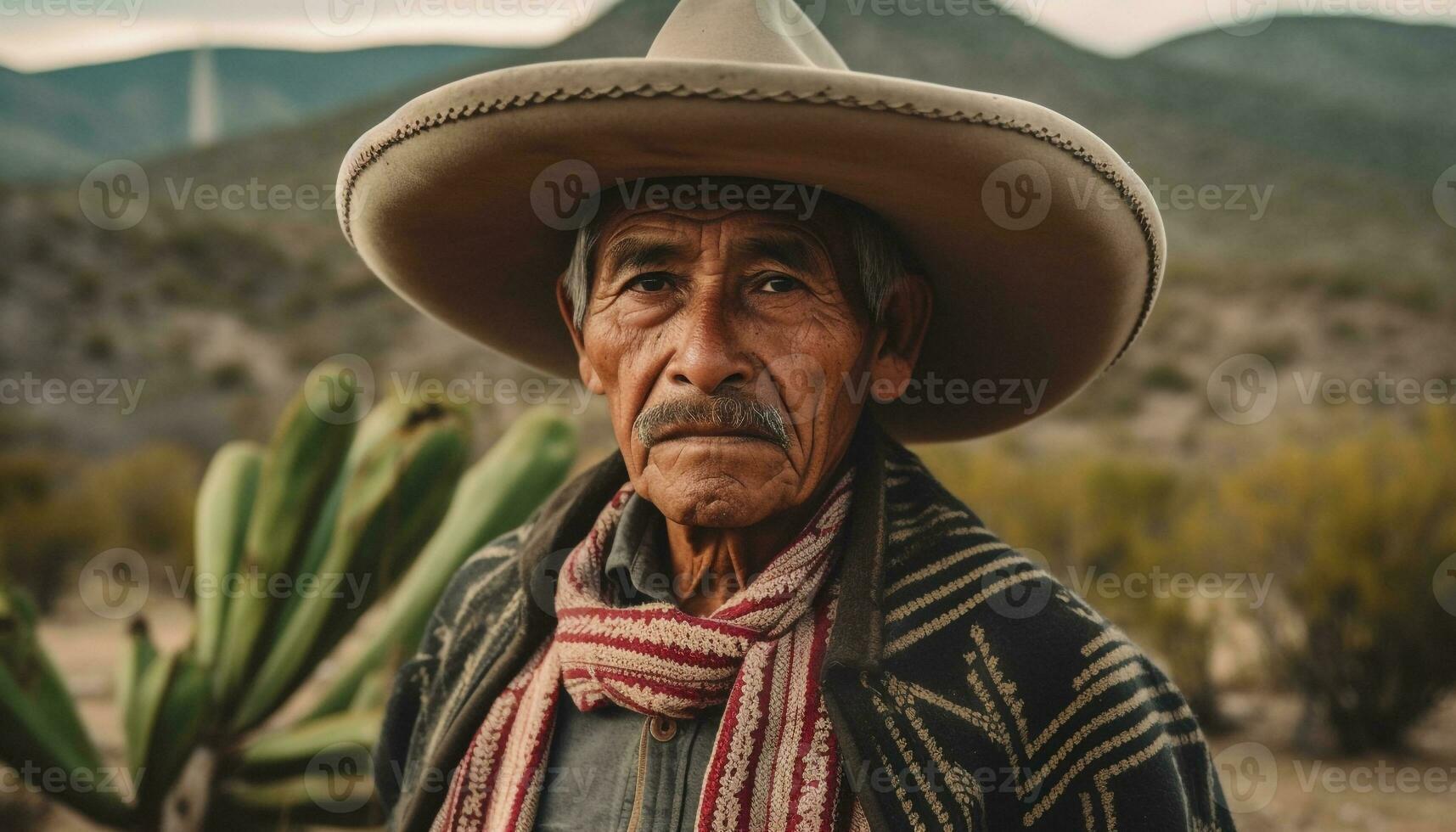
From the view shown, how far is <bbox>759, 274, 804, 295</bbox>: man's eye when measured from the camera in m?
1.98

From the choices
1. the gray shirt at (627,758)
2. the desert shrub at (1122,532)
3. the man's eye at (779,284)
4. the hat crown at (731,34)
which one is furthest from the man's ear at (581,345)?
the desert shrub at (1122,532)

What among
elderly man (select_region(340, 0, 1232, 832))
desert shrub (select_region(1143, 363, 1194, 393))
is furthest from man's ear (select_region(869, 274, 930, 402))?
desert shrub (select_region(1143, 363, 1194, 393))

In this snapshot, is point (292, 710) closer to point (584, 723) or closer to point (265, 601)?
point (265, 601)

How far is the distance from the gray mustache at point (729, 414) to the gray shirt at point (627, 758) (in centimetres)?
40

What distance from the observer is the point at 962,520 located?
7.02 ft

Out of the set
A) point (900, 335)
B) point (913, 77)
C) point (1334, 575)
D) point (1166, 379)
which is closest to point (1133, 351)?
point (1166, 379)

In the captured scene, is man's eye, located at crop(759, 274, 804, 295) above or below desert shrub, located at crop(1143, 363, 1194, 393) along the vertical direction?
below

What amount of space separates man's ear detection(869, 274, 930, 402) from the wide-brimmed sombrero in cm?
8

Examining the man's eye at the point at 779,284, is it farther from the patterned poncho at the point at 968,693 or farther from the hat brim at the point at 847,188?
the patterned poncho at the point at 968,693

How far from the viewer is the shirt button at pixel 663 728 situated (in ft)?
6.41

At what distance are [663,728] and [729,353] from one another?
675mm

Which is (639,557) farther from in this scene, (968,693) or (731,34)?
(731,34)

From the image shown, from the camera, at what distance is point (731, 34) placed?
2.10m

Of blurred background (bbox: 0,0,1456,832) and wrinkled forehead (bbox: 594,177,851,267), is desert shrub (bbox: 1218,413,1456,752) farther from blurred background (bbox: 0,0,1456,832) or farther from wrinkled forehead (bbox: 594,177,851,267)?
wrinkled forehead (bbox: 594,177,851,267)
